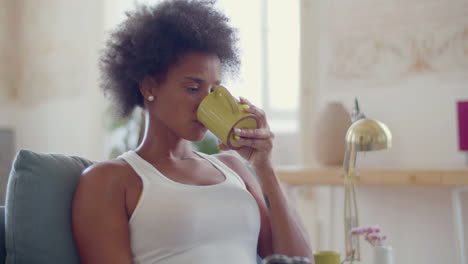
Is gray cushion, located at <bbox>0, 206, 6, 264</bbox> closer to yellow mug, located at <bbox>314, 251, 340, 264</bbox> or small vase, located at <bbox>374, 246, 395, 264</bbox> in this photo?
yellow mug, located at <bbox>314, 251, 340, 264</bbox>

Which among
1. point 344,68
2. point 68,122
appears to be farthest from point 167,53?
point 68,122

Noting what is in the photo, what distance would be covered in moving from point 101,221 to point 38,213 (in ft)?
0.39

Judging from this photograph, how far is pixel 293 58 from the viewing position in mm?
3504

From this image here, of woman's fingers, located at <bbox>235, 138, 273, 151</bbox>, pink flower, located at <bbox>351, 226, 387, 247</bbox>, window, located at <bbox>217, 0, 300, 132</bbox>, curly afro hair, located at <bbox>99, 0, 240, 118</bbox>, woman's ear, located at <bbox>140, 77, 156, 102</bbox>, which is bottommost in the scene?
pink flower, located at <bbox>351, 226, 387, 247</bbox>

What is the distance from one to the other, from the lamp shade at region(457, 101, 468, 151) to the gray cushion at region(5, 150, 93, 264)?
1511 millimetres

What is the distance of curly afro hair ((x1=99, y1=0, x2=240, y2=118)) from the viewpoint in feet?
4.12

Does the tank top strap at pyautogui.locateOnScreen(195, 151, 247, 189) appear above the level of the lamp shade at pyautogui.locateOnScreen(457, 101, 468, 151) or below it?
below

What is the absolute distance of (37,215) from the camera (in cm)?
108

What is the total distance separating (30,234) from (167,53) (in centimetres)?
47

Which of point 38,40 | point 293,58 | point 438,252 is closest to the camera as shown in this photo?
point 438,252

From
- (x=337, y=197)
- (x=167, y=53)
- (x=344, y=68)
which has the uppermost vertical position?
(x=344, y=68)

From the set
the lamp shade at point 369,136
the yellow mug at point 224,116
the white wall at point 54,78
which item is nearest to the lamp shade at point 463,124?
the lamp shade at point 369,136

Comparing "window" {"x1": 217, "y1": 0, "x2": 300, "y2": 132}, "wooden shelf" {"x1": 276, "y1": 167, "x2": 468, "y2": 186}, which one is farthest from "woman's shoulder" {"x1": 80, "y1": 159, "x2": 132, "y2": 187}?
"window" {"x1": 217, "y1": 0, "x2": 300, "y2": 132}

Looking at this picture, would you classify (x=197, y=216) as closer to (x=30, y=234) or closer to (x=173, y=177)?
(x=173, y=177)
